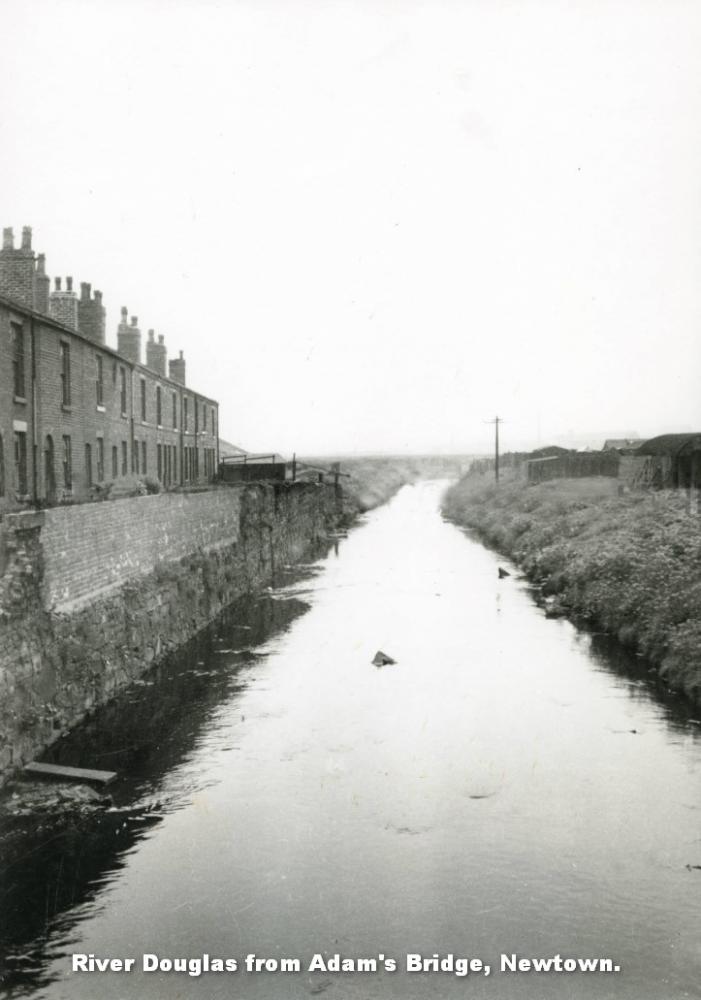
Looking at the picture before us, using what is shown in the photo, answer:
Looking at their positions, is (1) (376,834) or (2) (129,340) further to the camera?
(2) (129,340)

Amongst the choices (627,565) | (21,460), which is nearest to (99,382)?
(21,460)

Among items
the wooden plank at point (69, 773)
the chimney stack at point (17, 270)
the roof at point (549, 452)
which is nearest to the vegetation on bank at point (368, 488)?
the roof at point (549, 452)

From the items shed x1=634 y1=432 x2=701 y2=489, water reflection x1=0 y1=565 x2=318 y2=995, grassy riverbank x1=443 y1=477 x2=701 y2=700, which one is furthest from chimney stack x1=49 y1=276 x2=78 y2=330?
shed x1=634 y1=432 x2=701 y2=489

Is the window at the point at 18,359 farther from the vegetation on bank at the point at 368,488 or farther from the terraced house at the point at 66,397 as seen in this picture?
the vegetation on bank at the point at 368,488

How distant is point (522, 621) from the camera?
20.5 m

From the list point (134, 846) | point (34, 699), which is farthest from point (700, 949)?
point (34, 699)

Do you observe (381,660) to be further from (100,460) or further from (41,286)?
(41,286)

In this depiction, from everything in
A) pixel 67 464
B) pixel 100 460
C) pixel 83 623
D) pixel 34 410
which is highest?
pixel 34 410

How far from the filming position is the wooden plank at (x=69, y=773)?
1005 cm

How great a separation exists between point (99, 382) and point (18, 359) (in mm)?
6370

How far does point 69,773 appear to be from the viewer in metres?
10.1

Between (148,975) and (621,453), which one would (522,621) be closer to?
(148,975)

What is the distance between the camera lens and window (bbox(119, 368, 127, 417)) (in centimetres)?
3042

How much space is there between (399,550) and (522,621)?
16.7 metres
